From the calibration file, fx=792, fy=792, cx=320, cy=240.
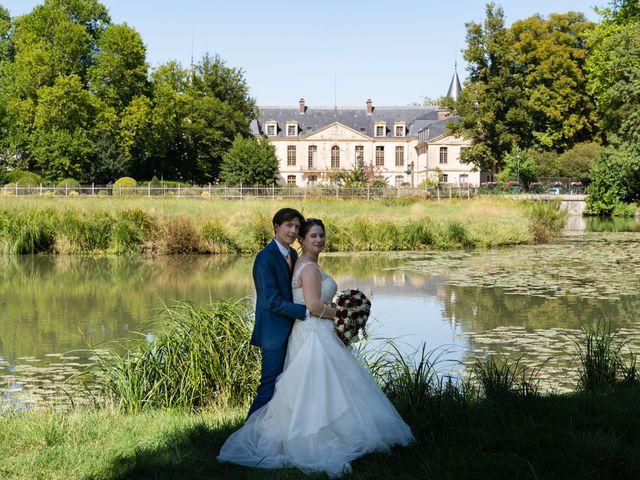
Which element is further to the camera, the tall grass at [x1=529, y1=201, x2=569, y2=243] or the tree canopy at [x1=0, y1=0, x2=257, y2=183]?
the tree canopy at [x1=0, y1=0, x2=257, y2=183]

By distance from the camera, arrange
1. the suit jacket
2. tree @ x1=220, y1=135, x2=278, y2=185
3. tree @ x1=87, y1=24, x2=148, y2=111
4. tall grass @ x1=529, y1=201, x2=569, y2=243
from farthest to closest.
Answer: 1. tree @ x1=220, y1=135, x2=278, y2=185
2. tree @ x1=87, y1=24, x2=148, y2=111
3. tall grass @ x1=529, y1=201, x2=569, y2=243
4. the suit jacket

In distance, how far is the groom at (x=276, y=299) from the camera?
401cm

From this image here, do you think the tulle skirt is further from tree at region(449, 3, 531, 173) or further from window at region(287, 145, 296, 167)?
window at region(287, 145, 296, 167)

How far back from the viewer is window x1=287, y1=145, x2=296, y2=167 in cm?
6610

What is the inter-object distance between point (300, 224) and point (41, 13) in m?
40.5

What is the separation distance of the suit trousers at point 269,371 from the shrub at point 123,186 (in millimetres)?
31677

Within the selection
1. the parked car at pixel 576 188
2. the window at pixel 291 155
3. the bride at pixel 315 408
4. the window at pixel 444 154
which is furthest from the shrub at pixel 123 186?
the bride at pixel 315 408

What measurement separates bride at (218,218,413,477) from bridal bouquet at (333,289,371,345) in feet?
0.15

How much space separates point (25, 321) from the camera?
10.4 meters

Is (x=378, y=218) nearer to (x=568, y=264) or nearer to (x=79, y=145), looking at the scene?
(x=568, y=264)

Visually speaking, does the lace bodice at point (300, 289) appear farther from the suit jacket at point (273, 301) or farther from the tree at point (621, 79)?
the tree at point (621, 79)

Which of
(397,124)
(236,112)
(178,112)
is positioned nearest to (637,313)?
(178,112)

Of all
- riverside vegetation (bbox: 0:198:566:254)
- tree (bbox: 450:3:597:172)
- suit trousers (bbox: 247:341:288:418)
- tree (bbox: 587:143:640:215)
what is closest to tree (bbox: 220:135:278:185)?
tree (bbox: 450:3:597:172)

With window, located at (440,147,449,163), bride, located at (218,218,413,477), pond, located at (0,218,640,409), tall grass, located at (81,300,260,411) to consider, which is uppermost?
window, located at (440,147,449,163)
